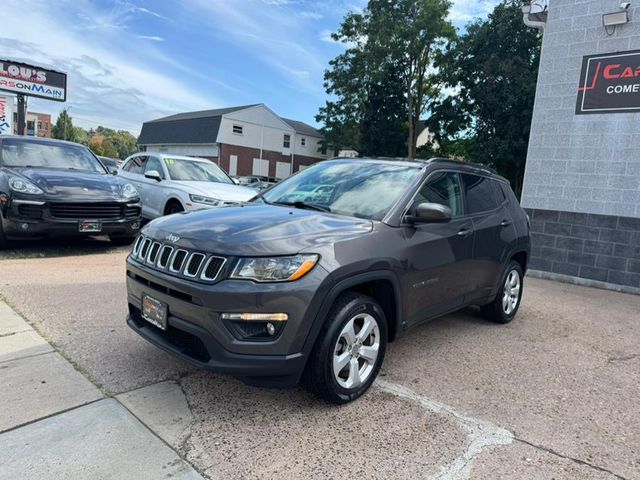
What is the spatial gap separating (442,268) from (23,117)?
2236cm

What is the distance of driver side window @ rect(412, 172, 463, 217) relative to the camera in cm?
384

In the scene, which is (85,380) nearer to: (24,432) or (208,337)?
(24,432)

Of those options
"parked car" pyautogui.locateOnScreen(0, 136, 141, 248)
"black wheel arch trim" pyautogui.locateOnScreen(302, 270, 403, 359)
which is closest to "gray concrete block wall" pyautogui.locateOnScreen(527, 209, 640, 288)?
"black wheel arch trim" pyautogui.locateOnScreen(302, 270, 403, 359)

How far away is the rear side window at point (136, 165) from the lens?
32.8 ft

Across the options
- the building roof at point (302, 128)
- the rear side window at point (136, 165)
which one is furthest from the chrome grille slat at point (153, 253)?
the building roof at point (302, 128)

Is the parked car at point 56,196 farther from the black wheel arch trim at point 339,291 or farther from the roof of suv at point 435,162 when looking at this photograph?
the black wheel arch trim at point 339,291

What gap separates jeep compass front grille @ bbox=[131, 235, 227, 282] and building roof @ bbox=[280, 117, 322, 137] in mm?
41767

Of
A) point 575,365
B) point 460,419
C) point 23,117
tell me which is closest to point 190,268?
point 460,419

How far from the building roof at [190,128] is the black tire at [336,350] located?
120 feet

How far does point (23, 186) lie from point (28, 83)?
57.4ft

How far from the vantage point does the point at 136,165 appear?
404 inches

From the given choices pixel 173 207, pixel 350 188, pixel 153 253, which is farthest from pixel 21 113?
pixel 350 188

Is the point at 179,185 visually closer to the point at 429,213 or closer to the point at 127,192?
the point at 127,192

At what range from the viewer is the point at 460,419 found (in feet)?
10.2
